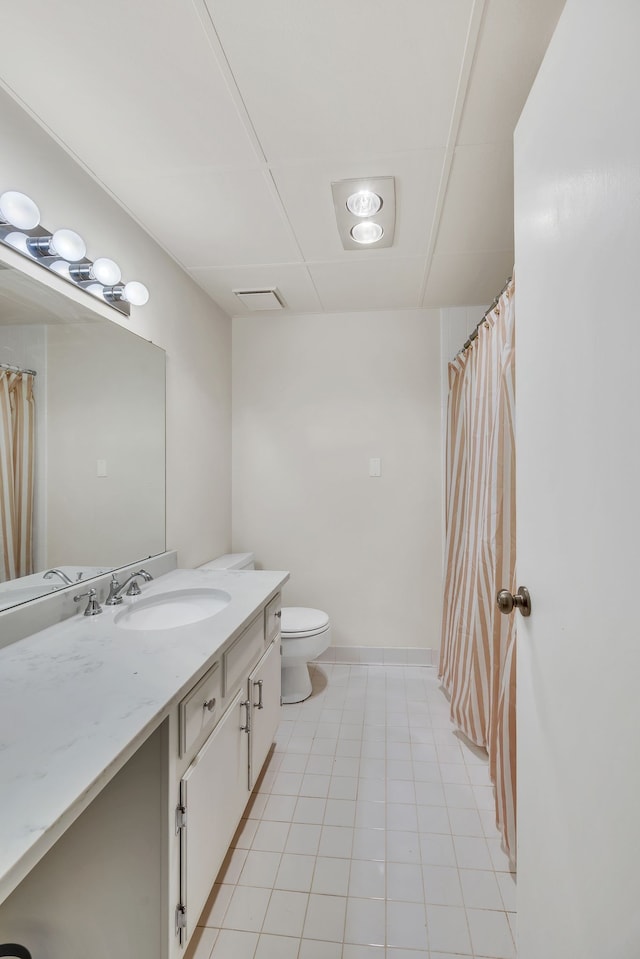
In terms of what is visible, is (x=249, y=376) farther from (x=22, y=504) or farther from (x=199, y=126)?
(x=22, y=504)

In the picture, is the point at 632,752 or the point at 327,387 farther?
→ the point at 327,387

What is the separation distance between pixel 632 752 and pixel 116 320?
1.88 meters

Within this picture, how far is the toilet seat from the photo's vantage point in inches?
92.2

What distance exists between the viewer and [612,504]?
596 millimetres

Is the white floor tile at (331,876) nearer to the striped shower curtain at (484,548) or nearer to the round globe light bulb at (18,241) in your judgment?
the striped shower curtain at (484,548)

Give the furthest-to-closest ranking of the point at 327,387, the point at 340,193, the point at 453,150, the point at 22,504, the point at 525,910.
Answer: the point at 327,387, the point at 340,193, the point at 453,150, the point at 22,504, the point at 525,910

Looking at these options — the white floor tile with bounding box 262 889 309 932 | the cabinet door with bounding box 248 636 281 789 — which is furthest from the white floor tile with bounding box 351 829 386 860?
the cabinet door with bounding box 248 636 281 789

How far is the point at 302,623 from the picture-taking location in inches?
96.3

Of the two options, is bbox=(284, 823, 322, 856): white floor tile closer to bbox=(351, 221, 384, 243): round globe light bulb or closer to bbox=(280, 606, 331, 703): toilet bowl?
bbox=(280, 606, 331, 703): toilet bowl

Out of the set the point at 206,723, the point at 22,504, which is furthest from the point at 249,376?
the point at 206,723

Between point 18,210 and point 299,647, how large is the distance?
207cm

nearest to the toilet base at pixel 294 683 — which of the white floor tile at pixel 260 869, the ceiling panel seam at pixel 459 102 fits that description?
the white floor tile at pixel 260 869

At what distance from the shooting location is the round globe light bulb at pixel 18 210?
1187 mm

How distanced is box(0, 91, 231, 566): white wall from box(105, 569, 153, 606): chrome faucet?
35 centimetres
